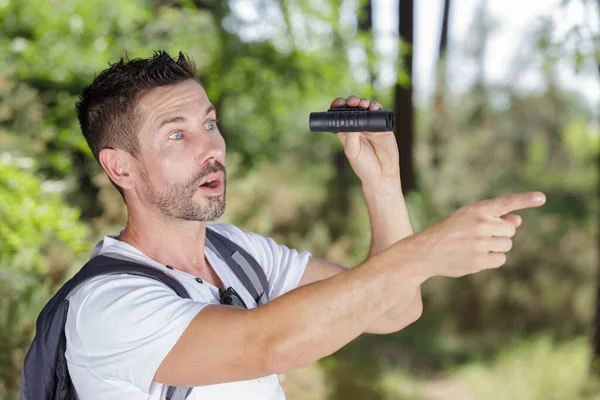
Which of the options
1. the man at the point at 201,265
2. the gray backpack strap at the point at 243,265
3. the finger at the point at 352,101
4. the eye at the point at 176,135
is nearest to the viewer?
the man at the point at 201,265

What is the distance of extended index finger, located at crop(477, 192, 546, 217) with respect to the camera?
4.13 ft

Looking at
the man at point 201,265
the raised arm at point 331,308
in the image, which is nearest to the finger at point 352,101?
the man at point 201,265

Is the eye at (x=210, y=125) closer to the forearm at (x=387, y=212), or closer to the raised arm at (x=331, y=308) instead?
the forearm at (x=387, y=212)

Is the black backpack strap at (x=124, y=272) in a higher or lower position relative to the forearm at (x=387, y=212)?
lower

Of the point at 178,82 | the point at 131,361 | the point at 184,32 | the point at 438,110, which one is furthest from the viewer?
the point at 438,110

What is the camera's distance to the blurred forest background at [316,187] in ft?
16.4

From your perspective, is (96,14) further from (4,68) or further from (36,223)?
(36,223)

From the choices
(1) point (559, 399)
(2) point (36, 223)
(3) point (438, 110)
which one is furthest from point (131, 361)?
(3) point (438, 110)

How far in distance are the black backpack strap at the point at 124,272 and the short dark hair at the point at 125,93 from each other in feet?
1.23

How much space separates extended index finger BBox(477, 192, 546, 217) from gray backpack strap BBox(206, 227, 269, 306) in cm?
92

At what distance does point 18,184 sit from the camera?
3.71 m

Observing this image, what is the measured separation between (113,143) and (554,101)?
17.0m

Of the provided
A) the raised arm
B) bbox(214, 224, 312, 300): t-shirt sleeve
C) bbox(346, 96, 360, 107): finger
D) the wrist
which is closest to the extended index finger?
the raised arm

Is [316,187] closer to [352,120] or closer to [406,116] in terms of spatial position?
[406,116]
